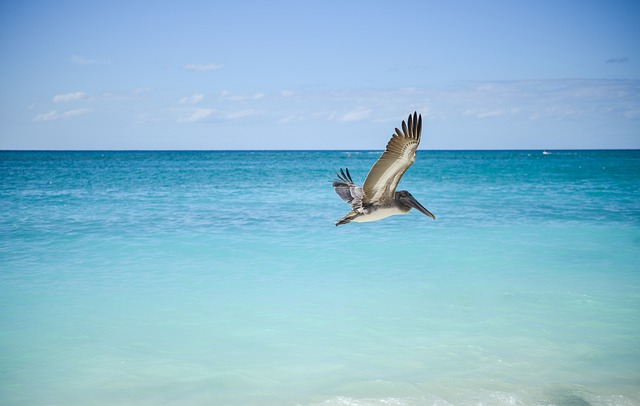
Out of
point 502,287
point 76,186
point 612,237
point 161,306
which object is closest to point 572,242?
point 612,237

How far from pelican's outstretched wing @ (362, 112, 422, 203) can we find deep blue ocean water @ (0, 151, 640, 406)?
1.93 meters

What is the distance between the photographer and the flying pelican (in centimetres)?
529

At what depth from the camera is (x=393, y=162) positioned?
557 centimetres

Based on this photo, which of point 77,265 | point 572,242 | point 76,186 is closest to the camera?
point 77,265

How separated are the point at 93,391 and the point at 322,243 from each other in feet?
25.8

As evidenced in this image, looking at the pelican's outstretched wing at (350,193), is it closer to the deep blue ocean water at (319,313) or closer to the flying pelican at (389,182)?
the flying pelican at (389,182)

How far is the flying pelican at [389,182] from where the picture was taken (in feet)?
17.4

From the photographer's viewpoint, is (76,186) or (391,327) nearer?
(391,327)

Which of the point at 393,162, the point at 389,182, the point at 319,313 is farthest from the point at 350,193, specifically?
the point at 319,313

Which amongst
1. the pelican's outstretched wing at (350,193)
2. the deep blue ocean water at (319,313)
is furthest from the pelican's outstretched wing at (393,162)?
the deep blue ocean water at (319,313)

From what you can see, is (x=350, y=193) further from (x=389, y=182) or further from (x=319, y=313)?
(x=319, y=313)

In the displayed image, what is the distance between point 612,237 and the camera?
44.8 ft

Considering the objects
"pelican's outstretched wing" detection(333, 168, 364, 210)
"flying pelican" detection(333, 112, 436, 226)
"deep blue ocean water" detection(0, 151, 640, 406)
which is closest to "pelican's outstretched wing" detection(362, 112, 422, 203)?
"flying pelican" detection(333, 112, 436, 226)

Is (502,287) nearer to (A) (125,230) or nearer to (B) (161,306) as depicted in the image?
(B) (161,306)
